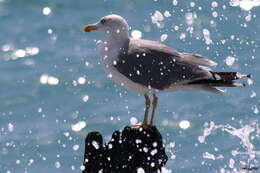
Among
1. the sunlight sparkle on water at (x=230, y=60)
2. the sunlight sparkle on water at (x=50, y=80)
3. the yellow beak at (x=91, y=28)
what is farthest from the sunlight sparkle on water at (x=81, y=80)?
the yellow beak at (x=91, y=28)

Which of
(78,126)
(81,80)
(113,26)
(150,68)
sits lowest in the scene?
(78,126)

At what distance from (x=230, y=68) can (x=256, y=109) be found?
999 mm

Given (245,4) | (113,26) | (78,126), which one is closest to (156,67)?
(113,26)

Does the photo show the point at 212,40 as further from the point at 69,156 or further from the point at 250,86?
the point at 69,156

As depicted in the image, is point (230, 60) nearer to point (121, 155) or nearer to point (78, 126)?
point (78, 126)

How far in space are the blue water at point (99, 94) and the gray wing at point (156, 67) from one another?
8.40 ft

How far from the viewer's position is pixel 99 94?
13195 mm

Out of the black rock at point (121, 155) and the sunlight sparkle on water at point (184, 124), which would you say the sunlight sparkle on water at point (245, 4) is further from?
the black rock at point (121, 155)

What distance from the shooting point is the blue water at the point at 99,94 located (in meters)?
12.1

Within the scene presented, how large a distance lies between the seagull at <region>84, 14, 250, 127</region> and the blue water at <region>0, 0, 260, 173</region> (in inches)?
99.7

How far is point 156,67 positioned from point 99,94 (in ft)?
14.6

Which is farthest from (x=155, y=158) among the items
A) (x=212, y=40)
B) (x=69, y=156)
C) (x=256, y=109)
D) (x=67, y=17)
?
(x=67, y=17)

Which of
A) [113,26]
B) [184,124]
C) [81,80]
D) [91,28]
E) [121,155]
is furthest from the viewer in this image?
[81,80]

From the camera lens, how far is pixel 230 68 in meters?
13.4
